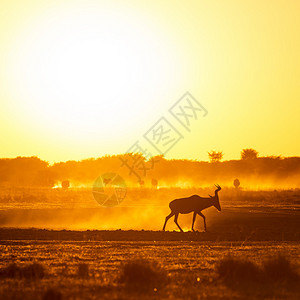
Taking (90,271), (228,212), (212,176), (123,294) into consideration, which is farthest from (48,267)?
(212,176)

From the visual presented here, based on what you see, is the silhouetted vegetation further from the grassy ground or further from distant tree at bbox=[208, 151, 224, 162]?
the grassy ground

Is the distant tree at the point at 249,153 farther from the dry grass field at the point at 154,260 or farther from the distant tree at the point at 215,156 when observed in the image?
the dry grass field at the point at 154,260

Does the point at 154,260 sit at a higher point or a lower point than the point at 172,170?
Answer: lower

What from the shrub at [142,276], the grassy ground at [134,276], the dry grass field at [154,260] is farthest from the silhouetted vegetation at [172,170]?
the shrub at [142,276]

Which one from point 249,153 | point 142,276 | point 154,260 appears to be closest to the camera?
point 142,276

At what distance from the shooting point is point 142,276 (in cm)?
1418

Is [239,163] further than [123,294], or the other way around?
[239,163]

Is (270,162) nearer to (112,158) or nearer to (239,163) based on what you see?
(239,163)

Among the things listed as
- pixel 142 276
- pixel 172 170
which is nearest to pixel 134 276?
pixel 142 276

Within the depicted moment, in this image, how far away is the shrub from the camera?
13.9m

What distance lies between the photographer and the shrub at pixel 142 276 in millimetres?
13922

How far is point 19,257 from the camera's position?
60.9 feet

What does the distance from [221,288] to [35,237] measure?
1393cm

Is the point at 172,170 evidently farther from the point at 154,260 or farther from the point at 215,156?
the point at 154,260
